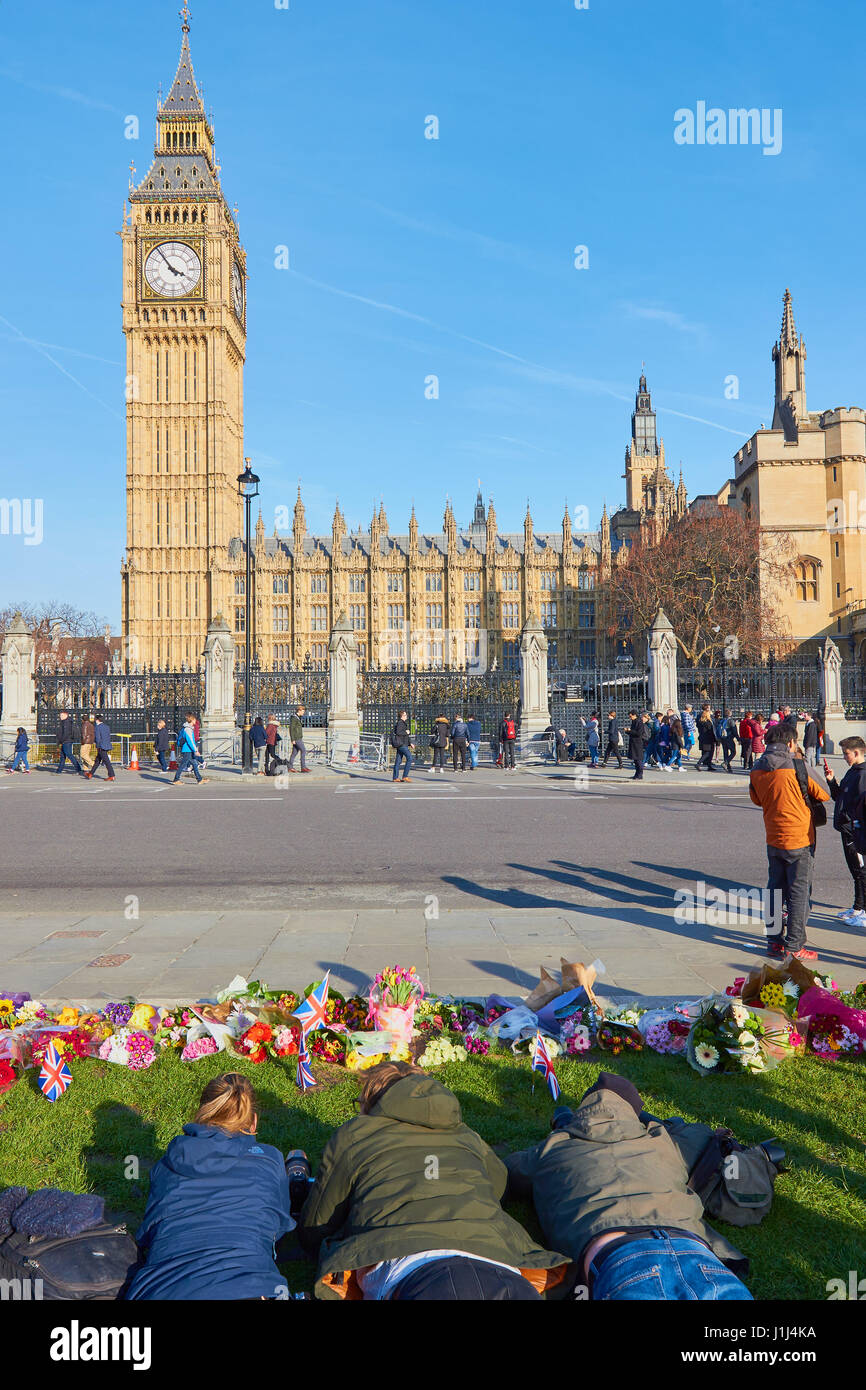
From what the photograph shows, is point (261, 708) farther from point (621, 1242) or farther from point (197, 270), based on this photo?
point (197, 270)

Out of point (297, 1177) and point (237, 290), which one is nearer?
point (297, 1177)

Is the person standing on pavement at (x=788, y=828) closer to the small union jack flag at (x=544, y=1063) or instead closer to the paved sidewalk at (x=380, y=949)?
the paved sidewalk at (x=380, y=949)

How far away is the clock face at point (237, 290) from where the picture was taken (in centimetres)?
7431

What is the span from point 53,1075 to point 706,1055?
128 inches

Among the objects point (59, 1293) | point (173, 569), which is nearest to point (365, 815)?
point (59, 1293)

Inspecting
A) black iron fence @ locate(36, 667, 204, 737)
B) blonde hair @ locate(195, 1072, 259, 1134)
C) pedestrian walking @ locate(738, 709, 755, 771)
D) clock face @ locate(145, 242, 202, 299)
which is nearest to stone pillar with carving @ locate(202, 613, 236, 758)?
black iron fence @ locate(36, 667, 204, 737)

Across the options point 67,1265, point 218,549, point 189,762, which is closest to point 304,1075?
point 67,1265

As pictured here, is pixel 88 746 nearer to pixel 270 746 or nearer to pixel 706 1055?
pixel 270 746

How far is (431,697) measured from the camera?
31.6 metres

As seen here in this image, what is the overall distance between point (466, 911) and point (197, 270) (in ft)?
240

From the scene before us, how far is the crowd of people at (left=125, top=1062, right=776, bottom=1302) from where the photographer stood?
2516 mm

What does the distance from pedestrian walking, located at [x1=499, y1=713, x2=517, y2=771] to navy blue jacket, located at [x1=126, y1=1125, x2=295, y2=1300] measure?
22779 millimetres

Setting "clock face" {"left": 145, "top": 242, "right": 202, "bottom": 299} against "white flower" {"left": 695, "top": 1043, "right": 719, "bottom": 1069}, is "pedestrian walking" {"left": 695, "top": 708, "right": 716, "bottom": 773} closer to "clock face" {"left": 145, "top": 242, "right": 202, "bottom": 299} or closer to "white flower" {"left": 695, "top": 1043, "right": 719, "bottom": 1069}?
"white flower" {"left": 695, "top": 1043, "right": 719, "bottom": 1069}

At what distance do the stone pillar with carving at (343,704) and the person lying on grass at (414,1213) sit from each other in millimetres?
24404
